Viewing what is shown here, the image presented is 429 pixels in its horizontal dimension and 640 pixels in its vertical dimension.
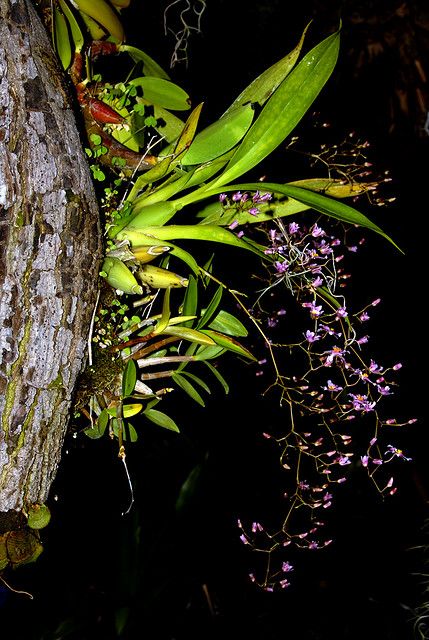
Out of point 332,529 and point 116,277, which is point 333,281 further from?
point 332,529

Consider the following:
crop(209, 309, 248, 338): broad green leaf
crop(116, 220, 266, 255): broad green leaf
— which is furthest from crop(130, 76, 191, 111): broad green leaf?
crop(209, 309, 248, 338): broad green leaf

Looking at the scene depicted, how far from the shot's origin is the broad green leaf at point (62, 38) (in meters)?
0.80

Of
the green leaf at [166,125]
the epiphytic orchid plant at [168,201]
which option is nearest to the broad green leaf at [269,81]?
the epiphytic orchid plant at [168,201]

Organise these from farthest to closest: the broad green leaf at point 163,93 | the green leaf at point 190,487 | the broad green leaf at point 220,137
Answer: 1. the green leaf at point 190,487
2. the broad green leaf at point 163,93
3. the broad green leaf at point 220,137

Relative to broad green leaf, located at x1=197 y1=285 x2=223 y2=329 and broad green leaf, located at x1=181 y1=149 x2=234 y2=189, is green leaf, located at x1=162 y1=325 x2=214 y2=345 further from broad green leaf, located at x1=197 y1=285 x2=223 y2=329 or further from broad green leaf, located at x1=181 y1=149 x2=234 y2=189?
broad green leaf, located at x1=181 y1=149 x2=234 y2=189

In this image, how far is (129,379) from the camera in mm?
893

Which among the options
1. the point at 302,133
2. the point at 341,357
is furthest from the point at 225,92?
the point at 341,357

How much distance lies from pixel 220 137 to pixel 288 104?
0.33ft

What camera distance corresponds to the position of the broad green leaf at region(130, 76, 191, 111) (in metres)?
0.92

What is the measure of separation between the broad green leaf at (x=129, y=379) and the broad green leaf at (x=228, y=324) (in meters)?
0.17

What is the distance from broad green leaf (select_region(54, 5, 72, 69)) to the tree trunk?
36mm

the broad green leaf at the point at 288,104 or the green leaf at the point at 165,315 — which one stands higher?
the broad green leaf at the point at 288,104

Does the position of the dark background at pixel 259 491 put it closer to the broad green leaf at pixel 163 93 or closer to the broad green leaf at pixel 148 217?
the broad green leaf at pixel 163 93

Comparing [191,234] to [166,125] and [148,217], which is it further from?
[166,125]
